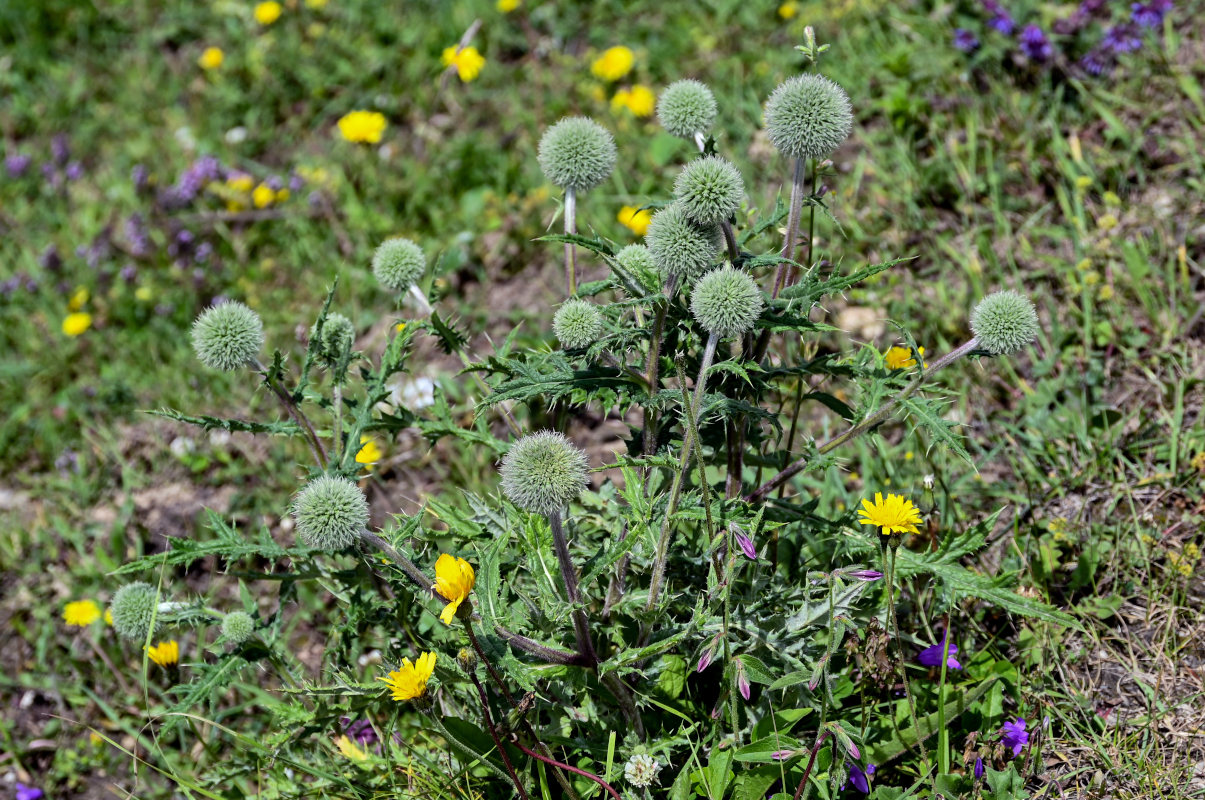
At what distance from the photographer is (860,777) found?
247 centimetres

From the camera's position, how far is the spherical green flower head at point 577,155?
279 cm

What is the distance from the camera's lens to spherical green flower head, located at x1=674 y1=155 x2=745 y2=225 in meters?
2.20

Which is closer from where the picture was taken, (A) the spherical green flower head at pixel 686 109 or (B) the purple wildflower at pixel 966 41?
(A) the spherical green flower head at pixel 686 109

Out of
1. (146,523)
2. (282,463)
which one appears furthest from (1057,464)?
(146,523)

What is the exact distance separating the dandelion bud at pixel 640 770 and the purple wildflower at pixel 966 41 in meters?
3.84

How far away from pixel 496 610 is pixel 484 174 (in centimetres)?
362

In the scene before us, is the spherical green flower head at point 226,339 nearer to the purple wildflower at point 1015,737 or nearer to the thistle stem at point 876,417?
the thistle stem at point 876,417

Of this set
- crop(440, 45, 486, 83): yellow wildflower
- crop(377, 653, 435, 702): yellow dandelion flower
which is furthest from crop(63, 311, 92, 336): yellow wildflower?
crop(377, 653, 435, 702): yellow dandelion flower

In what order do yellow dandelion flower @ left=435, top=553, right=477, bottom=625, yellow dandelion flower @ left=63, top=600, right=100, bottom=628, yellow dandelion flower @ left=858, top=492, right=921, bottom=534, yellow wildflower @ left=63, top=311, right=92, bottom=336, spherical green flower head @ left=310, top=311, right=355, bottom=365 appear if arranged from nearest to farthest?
1. yellow dandelion flower @ left=435, top=553, right=477, bottom=625
2. yellow dandelion flower @ left=858, top=492, right=921, bottom=534
3. spherical green flower head @ left=310, top=311, right=355, bottom=365
4. yellow dandelion flower @ left=63, top=600, right=100, bottom=628
5. yellow wildflower @ left=63, top=311, right=92, bottom=336

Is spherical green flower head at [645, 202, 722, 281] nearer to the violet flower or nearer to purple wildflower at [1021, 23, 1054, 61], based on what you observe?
the violet flower

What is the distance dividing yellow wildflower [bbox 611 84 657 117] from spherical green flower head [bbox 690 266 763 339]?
10.5 feet

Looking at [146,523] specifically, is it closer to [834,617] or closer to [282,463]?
[282,463]

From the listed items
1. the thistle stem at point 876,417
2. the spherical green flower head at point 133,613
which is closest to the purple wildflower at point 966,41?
the thistle stem at point 876,417

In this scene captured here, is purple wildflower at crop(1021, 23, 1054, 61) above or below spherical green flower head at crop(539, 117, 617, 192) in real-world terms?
below
